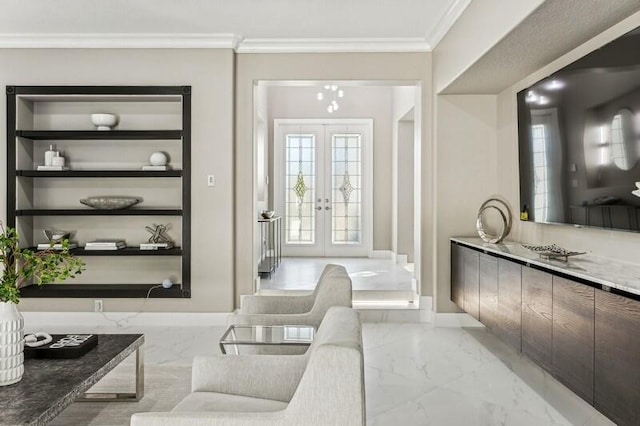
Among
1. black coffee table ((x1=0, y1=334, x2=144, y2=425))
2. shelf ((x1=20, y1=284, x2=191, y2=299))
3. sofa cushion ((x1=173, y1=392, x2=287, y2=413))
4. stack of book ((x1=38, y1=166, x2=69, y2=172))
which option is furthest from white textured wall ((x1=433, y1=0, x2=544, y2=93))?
stack of book ((x1=38, y1=166, x2=69, y2=172))

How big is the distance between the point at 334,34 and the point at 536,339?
10.8 feet

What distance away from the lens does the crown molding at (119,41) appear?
4.73 meters

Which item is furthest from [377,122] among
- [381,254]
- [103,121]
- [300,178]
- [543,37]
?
[543,37]

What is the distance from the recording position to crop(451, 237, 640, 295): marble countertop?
2076 mm

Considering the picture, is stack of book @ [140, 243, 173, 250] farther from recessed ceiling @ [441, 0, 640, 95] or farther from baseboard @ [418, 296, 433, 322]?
recessed ceiling @ [441, 0, 640, 95]

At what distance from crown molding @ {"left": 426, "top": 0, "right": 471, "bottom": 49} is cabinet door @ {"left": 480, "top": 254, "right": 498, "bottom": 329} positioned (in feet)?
6.42

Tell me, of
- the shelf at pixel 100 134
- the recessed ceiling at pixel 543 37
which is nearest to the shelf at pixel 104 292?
the shelf at pixel 100 134

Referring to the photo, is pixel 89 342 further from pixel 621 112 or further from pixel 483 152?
pixel 483 152

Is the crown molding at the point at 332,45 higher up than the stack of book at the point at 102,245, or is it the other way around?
the crown molding at the point at 332,45

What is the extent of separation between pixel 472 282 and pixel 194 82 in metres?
3.22

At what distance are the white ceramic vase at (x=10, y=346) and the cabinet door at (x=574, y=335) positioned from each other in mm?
2578

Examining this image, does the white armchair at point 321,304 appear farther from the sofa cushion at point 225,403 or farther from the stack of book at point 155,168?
the stack of book at point 155,168

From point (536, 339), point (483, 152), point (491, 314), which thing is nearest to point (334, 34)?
point (483, 152)

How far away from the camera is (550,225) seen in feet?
11.9
